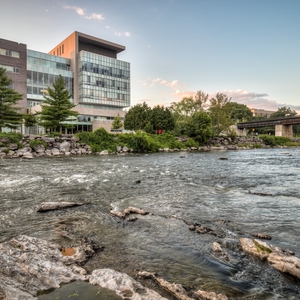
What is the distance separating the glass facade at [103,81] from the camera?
77.5 metres

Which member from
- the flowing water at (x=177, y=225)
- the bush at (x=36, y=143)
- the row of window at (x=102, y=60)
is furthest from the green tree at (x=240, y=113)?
the flowing water at (x=177, y=225)

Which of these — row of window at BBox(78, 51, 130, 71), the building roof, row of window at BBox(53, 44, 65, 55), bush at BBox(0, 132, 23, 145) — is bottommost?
bush at BBox(0, 132, 23, 145)

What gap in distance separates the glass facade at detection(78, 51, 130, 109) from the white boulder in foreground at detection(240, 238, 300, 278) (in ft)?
257

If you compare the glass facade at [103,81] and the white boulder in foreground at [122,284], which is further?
the glass facade at [103,81]

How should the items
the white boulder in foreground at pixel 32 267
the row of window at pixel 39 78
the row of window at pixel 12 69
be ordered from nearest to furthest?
1. the white boulder in foreground at pixel 32 267
2. the row of window at pixel 12 69
3. the row of window at pixel 39 78

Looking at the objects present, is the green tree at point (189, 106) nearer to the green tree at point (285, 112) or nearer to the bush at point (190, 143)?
the bush at point (190, 143)

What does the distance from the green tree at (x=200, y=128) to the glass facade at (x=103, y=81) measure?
3568cm

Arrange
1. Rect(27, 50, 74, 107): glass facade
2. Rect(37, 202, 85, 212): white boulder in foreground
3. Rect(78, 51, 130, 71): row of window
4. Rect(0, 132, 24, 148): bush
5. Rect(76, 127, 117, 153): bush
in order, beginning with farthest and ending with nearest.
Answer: Rect(78, 51, 130, 71): row of window < Rect(27, 50, 74, 107): glass facade < Rect(76, 127, 117, 153): bush < Rect(0, 132, 24, 148): bush < Rect(37, 202, 85, 212): white boulder in foreground

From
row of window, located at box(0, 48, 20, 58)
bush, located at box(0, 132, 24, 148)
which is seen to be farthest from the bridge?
row of window, located at box(0, 48, 20, 58)

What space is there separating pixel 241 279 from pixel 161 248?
1674 millimetres

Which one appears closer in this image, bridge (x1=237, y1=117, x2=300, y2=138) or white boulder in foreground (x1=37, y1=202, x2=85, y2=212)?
white boulder in foreground (x1=37, y1=202, x2=85, y2=212)

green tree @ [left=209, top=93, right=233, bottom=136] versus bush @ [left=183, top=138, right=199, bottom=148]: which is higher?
green tree @ [left=209, top=93, right=233, bottom=136]

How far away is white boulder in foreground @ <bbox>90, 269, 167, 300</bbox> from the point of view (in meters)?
3.23

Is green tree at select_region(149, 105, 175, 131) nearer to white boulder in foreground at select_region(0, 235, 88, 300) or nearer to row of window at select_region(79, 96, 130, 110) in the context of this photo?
row of window at select_region(79, 96, 130, 110)
